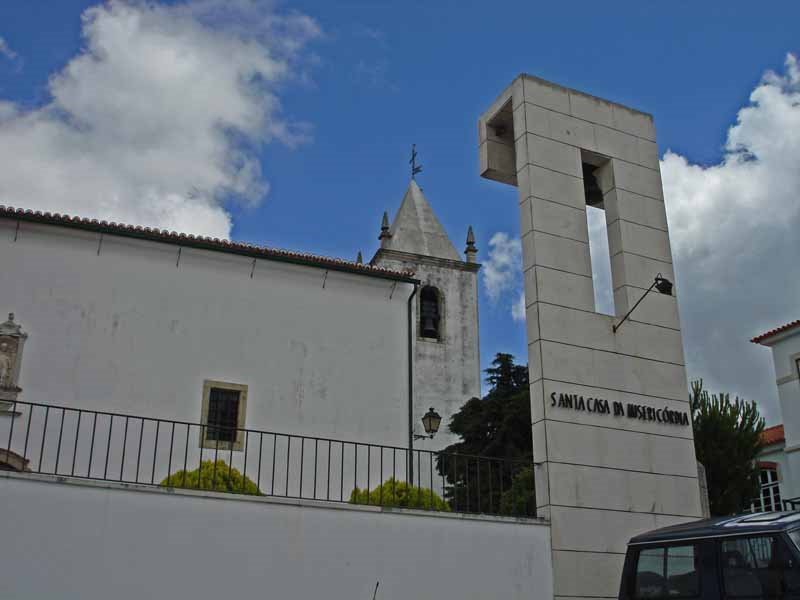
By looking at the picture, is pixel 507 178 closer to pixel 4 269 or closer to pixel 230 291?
pixel 230 291

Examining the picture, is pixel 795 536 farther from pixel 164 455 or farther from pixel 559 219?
pixel 164 455

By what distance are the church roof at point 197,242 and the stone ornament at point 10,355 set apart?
2.19 meters

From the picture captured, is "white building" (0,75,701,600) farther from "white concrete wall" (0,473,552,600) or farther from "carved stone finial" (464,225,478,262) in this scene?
"carved stone finial" (464,225,478,262)

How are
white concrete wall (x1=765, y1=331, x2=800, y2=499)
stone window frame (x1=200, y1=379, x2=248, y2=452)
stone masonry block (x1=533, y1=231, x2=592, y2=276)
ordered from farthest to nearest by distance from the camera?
white concrete wall (x1=765, y1=331, x2=800, y2=499), stone window frame (x1=200, y1=379, x2=248, y2=452), stone masonry block (x1=533, y1=231, x2=592, y2=276)

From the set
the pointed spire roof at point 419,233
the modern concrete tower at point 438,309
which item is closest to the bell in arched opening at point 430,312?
the modern concrete tower at point 438,309

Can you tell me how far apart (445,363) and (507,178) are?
19371mm

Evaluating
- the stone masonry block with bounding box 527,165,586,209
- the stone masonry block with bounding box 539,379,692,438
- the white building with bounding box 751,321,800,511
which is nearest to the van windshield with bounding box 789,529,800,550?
the stone masonry block with bounding box 539,379,692,438

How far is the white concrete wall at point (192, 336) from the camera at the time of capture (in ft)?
55.5

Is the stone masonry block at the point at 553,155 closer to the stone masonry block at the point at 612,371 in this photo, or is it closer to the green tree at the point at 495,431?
the stone masonry block at the point at 612,371

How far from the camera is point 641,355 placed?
1191 centimetres

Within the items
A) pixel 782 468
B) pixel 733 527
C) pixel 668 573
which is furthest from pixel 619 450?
pixel 782 468

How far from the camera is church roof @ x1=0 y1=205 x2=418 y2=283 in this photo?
1733 cm

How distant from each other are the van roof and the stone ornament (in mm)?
12505

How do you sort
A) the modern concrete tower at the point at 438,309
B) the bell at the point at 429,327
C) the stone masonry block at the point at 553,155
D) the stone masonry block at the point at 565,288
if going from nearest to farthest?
the stone masonry block at the point at 565,288 → the stone masonry block at the point at 553,155 → the modern concrete tower at the point at 438,309 → the bell at the point at 429,327
